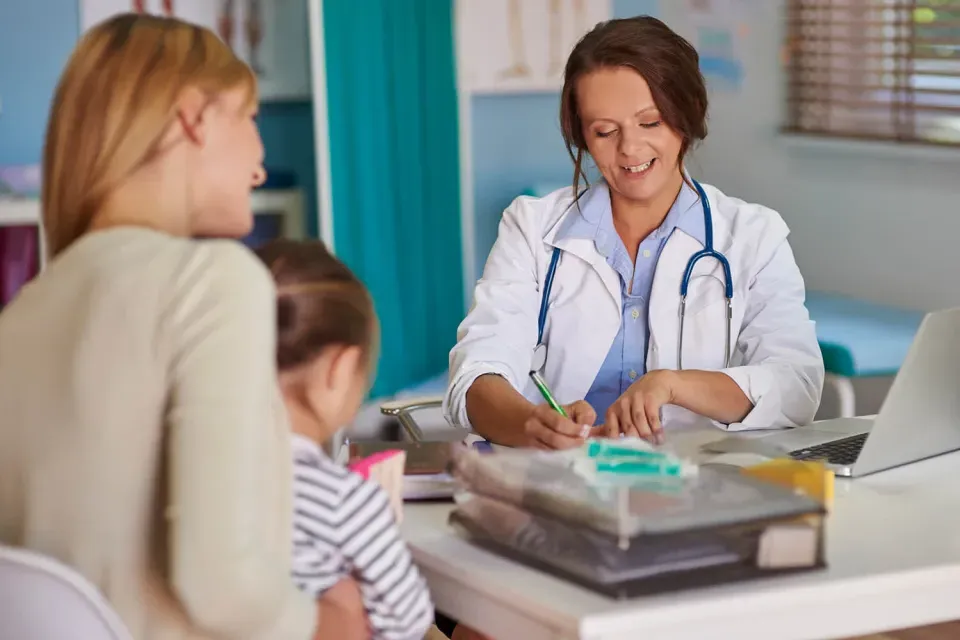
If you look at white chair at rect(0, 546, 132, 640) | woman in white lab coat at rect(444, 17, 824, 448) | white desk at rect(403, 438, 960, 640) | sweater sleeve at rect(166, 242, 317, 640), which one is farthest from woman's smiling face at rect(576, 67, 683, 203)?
white chair at rect(0, 546, 132, 640)

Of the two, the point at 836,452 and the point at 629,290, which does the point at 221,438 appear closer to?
the point at 836,452

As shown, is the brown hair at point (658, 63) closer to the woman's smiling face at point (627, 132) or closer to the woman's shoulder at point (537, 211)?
the woman's smiling face at point (627, 132)

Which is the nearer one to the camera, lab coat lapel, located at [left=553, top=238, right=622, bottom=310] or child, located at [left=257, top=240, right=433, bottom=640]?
child, located at [left=257, top=240, right=433, bottom=640]

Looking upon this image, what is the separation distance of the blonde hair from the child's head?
18cm

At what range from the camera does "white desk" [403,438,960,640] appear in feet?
3.83

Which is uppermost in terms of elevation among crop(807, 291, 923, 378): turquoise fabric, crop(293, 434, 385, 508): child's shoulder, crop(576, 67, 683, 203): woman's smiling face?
crop(576, 67, 683, 203): woman's smiling face

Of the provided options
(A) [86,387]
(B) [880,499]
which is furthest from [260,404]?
(B) [880,499]

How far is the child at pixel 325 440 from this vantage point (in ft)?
3.92

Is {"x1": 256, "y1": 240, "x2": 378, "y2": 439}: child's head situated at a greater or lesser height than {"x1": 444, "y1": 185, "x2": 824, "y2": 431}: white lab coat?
greater

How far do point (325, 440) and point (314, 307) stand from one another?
140 mm

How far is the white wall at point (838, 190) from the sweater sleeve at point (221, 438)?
2.42m

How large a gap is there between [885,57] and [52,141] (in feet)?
9.46

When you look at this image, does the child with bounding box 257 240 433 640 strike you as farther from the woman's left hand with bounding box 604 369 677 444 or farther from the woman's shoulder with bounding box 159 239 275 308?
the woman's left hand with bounding box 604 369 677 444

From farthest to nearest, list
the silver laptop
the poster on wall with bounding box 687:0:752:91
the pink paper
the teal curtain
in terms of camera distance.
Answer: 1. the poster on wall with bounding box 687:0:752:91
2. the teal curtain
3. the silver laptop
4. the pink paper
